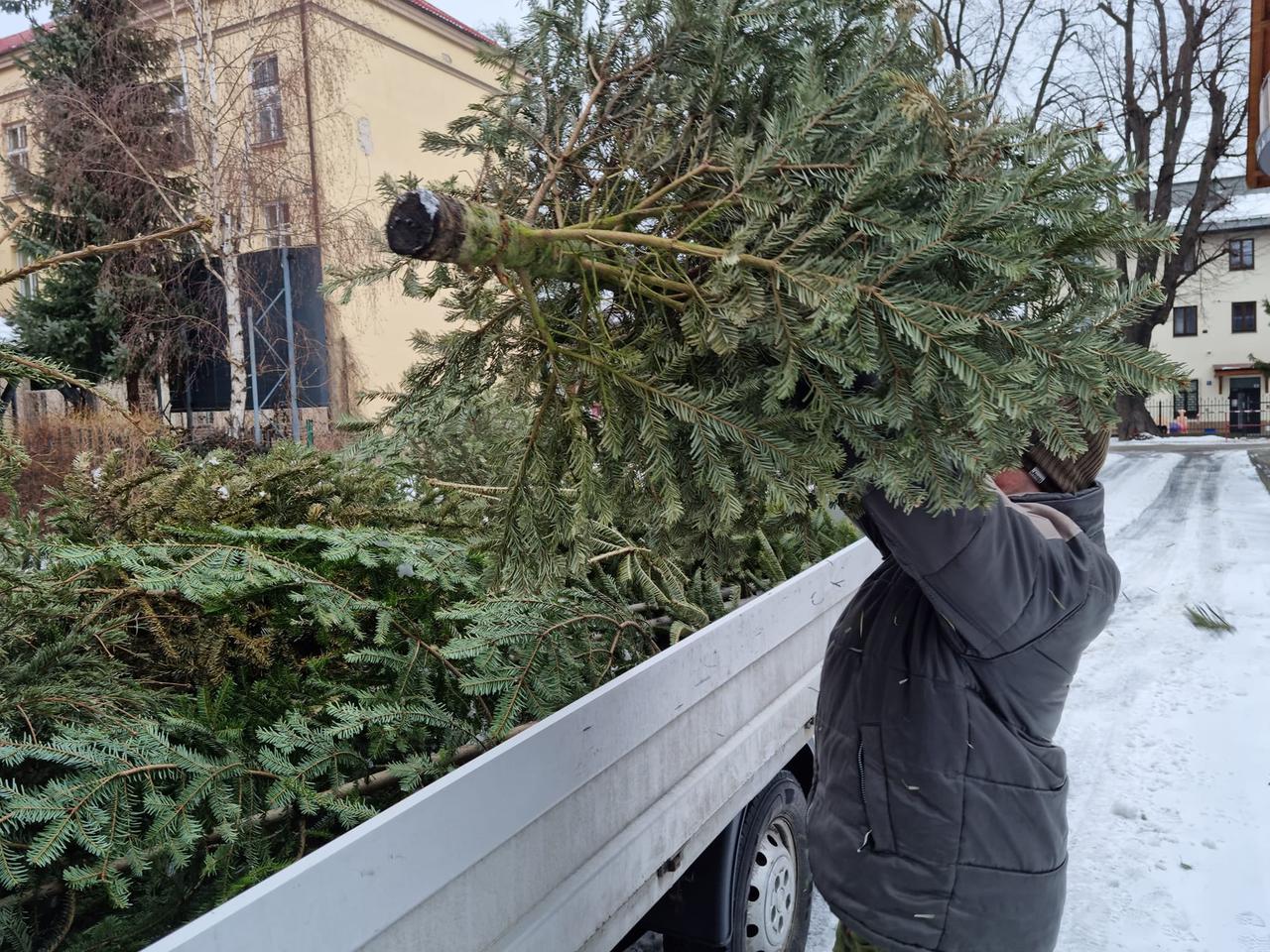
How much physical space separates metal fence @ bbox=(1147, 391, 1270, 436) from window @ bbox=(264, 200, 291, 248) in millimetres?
30558

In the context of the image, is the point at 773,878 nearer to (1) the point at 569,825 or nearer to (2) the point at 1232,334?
(1) the point at 569,825

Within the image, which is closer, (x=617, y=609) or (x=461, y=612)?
(x=461, y=612)

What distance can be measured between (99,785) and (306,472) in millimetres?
1433

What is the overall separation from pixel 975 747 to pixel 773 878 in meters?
1.14

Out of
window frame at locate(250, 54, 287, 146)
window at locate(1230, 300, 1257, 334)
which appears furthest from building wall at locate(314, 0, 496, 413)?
window at locate(1230, 300, 1257, 334)

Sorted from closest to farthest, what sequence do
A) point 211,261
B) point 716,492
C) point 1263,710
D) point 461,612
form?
point 716,492, point 461,612, point 1263,710, point 211,261

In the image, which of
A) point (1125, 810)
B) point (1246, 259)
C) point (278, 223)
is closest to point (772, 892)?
point (1125, 810)

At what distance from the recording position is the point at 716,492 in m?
1.46

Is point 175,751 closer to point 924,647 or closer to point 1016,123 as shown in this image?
point 924,647

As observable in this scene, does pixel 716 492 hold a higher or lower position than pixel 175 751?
higher

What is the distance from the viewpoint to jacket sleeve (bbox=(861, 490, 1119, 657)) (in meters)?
1.49

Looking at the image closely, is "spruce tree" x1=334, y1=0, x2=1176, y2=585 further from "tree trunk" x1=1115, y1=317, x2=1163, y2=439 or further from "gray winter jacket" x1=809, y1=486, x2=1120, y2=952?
"gray winter jacket" x1=809, y1=486, x2=1120, y2=952

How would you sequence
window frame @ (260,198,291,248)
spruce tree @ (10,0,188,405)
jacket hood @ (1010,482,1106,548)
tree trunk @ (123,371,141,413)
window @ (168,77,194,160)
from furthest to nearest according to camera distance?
tree trunk @ (123,371,141,413)
window frame @ (260,198,291,248)
window @ (168,77,194,160)
spruce tree @ (10,0,188,405)
jacket hood @ (1010,482,1106,548)

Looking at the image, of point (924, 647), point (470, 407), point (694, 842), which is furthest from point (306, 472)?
point (924, 647)
